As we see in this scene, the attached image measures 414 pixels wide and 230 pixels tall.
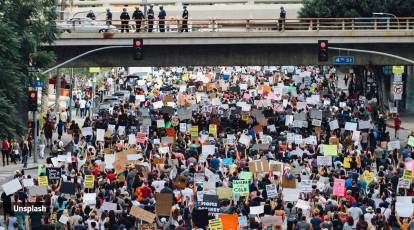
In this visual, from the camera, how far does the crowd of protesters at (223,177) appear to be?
85.9 feet

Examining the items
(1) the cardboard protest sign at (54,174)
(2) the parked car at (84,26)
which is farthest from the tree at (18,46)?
(2) the parked car at (84,26)

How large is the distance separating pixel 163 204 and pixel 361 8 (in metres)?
54.5

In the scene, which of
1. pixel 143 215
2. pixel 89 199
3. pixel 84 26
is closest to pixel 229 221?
pixel 143 215

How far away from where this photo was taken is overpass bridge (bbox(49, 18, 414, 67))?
5741 centimetres

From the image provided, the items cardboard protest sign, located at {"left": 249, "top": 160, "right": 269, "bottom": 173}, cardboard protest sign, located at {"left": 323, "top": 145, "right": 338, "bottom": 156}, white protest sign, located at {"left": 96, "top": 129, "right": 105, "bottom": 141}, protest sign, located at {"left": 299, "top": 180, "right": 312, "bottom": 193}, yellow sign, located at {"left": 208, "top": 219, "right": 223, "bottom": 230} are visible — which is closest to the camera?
yellow sign, located at {"left": 208, "top": 219, "right": 223, "bottom": 230}

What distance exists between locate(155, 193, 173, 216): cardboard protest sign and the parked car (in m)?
30.3

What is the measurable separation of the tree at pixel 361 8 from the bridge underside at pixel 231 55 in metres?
20.6

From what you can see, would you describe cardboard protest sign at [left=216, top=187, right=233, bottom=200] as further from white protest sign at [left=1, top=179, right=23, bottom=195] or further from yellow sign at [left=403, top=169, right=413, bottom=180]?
yellow sign at [left=403, top=169, right=413, bottom=180]

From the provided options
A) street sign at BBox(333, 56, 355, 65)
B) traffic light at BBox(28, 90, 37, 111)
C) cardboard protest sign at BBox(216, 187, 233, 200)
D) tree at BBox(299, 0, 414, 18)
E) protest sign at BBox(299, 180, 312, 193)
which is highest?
tree at BBox(299, 0, 414, 18)

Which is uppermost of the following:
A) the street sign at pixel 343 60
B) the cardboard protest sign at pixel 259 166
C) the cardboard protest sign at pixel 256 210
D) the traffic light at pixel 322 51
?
the traffic light at pixel 322 51

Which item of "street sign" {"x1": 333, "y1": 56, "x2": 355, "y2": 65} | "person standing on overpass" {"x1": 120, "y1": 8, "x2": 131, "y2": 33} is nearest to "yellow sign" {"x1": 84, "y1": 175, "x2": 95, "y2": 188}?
"person standing on overpass" {"x1": 120, "y1": 8, "x2": 131, "y2": 33}

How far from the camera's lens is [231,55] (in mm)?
59312

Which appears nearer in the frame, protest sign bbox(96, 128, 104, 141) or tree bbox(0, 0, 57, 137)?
tree bbox(0, 0, 57, 137)

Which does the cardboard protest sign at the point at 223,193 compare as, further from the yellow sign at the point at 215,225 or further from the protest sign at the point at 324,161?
the protest sign at the point at 324,161
